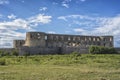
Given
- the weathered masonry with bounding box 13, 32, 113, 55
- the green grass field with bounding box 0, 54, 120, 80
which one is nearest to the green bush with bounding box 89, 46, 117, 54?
the weathered masonry with bounding box 13, 32, 113, 55

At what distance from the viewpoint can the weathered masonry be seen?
6750cm

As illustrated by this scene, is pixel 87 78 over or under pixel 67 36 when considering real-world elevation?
under

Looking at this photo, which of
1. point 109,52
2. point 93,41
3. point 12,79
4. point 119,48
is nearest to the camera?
point 12,79

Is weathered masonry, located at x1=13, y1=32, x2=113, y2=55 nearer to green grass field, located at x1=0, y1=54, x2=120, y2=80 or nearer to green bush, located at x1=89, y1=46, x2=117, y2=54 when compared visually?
green bush, located at x1=89, y1=46, x2=117, y2=54

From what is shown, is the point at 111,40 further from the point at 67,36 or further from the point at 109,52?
the point at 109,52

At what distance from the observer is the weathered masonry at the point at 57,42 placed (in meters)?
67.5

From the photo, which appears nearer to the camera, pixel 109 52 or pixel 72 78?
pixel 72 78

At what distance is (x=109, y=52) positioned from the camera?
213ft

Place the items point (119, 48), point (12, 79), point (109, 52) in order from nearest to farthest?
point (12, 79), point (109, 52), point (119, 48)

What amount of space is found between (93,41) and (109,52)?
1754 centimetres

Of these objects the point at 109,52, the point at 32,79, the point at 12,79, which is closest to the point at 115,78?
the point at 32,79

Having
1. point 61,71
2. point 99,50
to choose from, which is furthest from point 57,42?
point 61,71

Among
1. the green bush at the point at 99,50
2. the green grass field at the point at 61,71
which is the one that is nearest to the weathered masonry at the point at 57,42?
the green bush at the point at 99,50

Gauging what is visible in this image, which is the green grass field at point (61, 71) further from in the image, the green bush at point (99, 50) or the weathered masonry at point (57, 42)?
the weathered masonry at point (57, 42)
